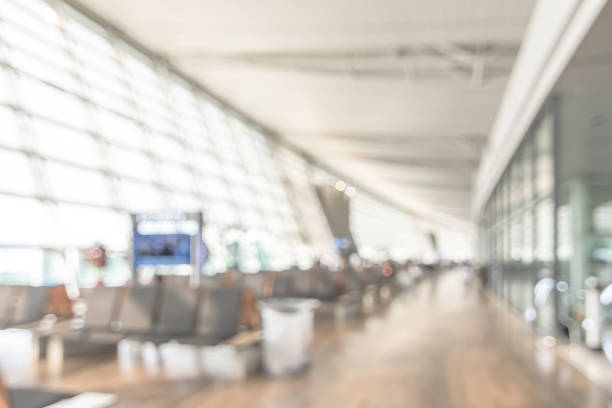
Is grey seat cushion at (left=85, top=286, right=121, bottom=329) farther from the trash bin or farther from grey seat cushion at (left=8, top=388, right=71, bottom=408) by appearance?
grey seat cushion at (left=8, top=388, right=71, bottom=408)

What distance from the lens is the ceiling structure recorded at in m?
12.0

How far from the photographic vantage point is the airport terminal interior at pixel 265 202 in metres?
6.39

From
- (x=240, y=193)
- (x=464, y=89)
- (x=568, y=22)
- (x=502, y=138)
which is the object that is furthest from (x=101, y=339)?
(x=240, y=193)

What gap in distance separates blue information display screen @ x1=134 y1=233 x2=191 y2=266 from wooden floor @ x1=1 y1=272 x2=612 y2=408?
264 cm

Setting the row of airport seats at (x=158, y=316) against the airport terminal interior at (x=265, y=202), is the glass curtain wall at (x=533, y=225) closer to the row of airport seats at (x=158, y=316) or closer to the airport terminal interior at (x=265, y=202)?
the airport terminal interior at (x=265, y=202)

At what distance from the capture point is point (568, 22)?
6.54 meters

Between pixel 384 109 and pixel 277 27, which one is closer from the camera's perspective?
pixel 277 27

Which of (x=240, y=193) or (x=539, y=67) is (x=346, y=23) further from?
(x=240, y=193)

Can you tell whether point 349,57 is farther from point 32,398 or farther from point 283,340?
point 32,398

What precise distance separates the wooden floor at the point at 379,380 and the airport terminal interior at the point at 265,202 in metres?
0.04

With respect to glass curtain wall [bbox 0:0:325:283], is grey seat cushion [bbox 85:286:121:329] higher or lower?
lower

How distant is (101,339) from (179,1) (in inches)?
341

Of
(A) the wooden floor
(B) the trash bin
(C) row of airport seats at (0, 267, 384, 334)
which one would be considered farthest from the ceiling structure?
Answer: (B) the trash bin

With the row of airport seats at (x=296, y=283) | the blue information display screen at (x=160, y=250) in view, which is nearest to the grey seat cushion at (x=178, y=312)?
the blue information display screen at (x=160, y=250)
